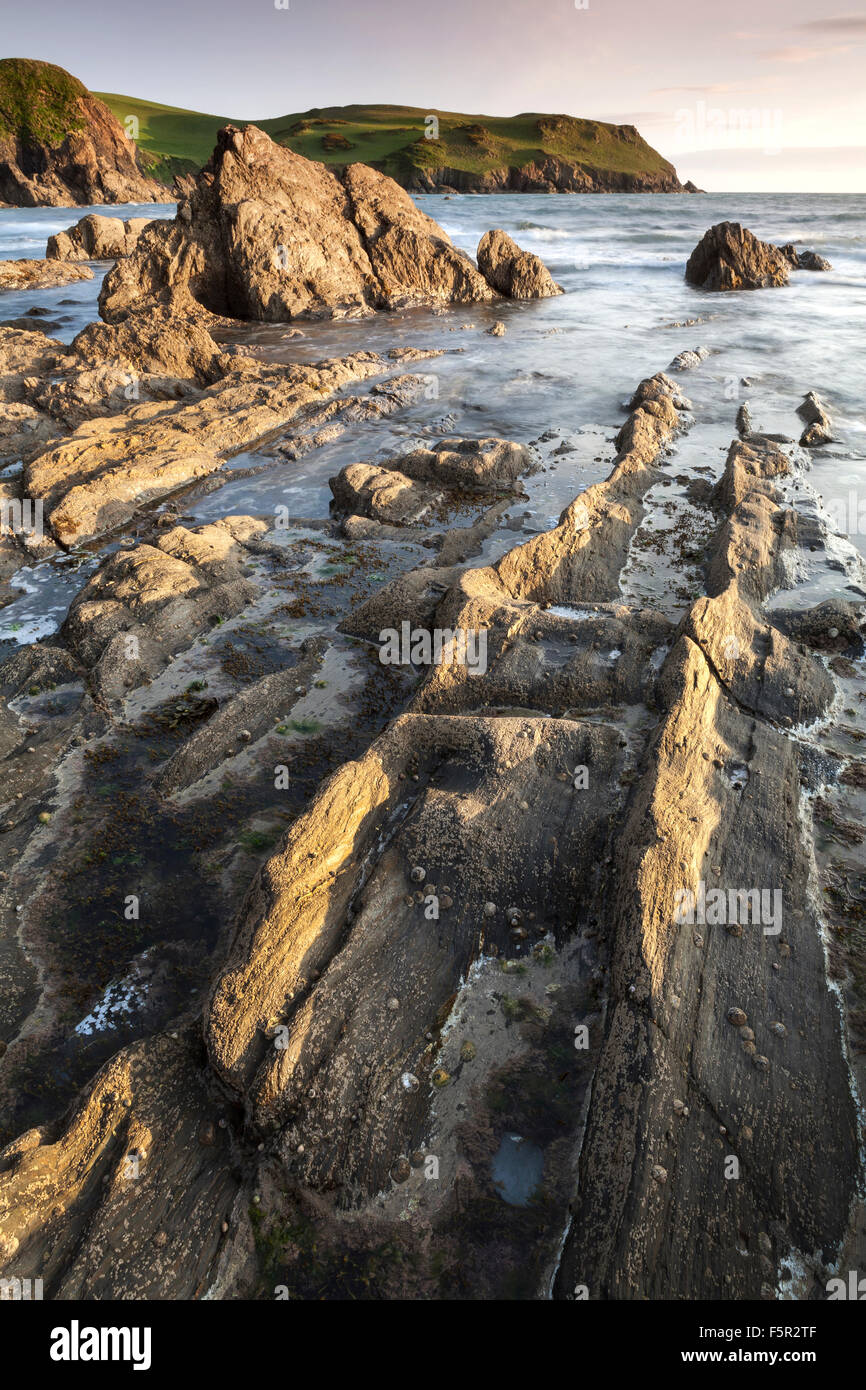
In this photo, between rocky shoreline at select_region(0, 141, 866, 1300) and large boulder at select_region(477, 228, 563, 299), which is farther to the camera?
large boulder at select_region(477, 228, 563, 299)

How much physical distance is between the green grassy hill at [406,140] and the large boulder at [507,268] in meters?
97.7

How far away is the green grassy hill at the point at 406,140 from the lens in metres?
138

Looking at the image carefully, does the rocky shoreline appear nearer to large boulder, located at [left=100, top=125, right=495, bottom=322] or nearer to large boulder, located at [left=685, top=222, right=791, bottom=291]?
large boulder, located at [left=100, top=125, right=495, bottom=322]

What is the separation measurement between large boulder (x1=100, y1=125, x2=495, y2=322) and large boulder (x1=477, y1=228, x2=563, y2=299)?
12.4ft

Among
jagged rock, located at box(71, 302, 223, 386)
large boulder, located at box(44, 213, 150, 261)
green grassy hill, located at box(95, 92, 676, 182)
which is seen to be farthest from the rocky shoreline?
green grassy hill, located at box(95, 92, 676, 182)

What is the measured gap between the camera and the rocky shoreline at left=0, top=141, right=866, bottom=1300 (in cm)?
572

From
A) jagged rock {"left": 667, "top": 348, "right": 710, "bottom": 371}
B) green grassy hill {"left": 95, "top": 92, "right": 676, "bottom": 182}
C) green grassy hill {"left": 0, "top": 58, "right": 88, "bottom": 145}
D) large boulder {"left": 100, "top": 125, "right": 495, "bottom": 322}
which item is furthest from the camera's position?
green grassy hill {"left": 95, "top": 92, "right": 676, "bottom": 182}

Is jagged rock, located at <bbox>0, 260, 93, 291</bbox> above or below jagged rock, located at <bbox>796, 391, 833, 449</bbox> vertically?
above

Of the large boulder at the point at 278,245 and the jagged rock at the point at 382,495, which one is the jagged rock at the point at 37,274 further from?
the jagged rock at the point at 382,495

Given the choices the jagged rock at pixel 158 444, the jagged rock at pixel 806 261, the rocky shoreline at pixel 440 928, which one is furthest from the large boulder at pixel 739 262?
the rocky shoreline at pixel 440 928

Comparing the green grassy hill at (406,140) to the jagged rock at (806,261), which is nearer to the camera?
the jagged rock at (806,261)

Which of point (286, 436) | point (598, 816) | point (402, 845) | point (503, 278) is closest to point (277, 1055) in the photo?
point (402, 845)

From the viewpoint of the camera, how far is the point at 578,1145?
614 centimetres

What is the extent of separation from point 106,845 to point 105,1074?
3.85m
